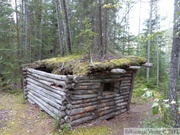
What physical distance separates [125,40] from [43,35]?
27.1ft

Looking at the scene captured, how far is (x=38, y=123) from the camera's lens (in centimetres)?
557

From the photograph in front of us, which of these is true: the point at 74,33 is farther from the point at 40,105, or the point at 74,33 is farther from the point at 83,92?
the point at 83,92

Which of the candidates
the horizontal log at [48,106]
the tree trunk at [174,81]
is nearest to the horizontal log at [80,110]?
the horizontal log at [48,106]

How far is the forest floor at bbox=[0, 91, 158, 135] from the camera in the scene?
16.6 feet

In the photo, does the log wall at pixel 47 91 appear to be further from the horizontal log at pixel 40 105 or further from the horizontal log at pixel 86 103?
the horizontal log at pixel 86 103

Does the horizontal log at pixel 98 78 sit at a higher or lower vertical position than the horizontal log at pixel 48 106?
higher

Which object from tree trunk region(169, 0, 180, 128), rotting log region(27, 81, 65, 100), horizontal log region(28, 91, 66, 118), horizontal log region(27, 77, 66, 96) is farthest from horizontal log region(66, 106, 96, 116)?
tree trunk region(169, 0, 180, 128)

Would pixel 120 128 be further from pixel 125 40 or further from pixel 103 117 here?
pixel 125 40

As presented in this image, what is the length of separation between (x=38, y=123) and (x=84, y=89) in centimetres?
219

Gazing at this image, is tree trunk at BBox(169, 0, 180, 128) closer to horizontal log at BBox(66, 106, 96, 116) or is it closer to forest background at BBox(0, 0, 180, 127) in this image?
forest background at BBox(0, 0, 180, 127)

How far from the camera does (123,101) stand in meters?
7.27

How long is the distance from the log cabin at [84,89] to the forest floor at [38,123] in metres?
0.27

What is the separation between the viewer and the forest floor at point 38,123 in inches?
199

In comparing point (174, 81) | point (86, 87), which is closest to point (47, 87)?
point (86, 87)
